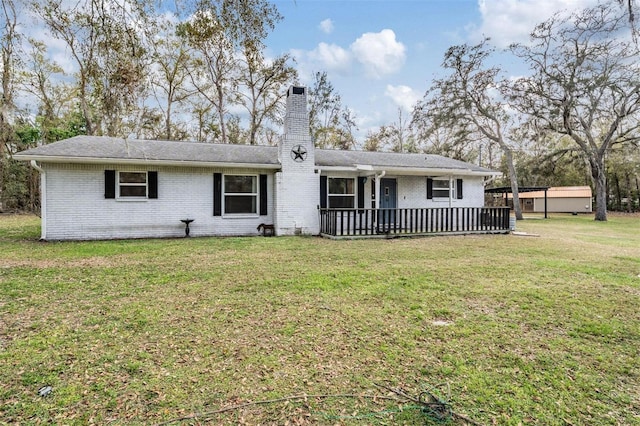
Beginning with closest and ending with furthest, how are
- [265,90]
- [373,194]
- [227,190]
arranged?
1. [227,190]
2. [373,194]
3. [265,90]

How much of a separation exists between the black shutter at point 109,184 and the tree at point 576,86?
22712 mm

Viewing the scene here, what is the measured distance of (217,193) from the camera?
1168 centimetres

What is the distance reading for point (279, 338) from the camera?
3.44m

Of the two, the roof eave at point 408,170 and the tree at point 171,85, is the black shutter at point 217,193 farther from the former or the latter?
the tree at point 171,85

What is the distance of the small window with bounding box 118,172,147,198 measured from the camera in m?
10.8

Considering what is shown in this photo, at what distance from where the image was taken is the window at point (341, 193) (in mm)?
13016

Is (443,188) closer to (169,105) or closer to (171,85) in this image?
(171,85)

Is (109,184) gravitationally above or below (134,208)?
above

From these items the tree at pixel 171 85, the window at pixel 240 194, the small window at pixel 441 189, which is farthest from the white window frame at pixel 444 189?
the tree at pixel 171 85

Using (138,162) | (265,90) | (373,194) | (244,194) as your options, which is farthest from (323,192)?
(265,90)

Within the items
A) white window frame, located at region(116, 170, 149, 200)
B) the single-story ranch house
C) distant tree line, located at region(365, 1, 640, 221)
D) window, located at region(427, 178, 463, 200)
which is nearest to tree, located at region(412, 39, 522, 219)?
distant tree line, located at region(365, 1, 640, 221)

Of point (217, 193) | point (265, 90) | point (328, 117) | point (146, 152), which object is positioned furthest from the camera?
point (328, 117)

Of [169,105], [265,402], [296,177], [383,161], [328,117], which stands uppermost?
[328,117]

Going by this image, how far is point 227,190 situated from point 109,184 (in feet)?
11.6
